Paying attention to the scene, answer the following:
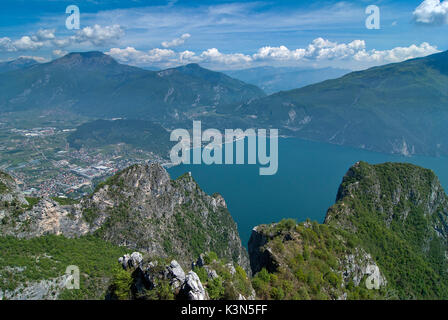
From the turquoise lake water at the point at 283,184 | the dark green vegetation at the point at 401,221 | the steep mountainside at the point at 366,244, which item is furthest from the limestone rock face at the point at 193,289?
the turquoise lake water at the point at 283,184

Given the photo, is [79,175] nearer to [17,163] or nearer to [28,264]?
[17,163]

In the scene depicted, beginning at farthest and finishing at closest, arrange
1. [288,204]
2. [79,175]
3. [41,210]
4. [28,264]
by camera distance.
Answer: [79,175], [288,204], [41,210], [28,264]

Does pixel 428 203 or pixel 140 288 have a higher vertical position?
pixel 140 288

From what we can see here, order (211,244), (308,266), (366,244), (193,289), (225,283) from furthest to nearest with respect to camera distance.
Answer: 1. (211,244)
2. (366,244)
3. (308,266)
4. (225,283)
5. (193,289)

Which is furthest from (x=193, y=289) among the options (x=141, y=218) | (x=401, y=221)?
(x=401, y=221)

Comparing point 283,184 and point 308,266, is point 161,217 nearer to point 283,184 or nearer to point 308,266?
point 308,266
